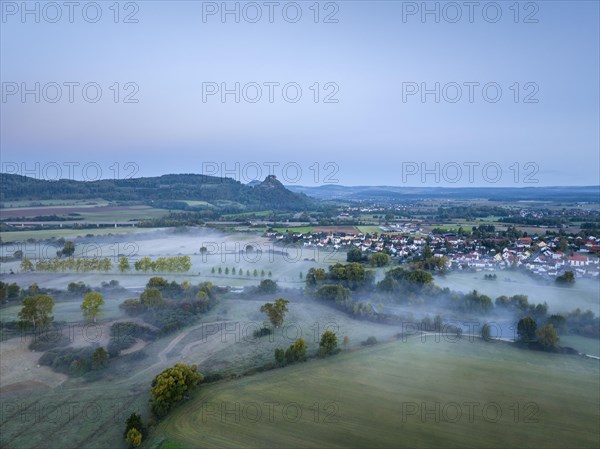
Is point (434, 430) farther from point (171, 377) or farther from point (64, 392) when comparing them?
point (64, 392)

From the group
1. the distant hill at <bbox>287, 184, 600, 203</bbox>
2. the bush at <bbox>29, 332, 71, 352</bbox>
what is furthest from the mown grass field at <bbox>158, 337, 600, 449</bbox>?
the distant hill at <bbox>287, 184, 600, 203</bbox>

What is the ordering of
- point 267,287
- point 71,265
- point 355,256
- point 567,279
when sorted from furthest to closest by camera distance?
point 355,256 → point 71,265 → point 267,287 → point 567,279

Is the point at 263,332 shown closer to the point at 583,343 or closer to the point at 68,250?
the point at 583,343

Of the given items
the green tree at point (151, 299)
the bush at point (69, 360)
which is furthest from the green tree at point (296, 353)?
the green tree at point (151, 299)

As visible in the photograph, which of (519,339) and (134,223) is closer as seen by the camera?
(519,339)

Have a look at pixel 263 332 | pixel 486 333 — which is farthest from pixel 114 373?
pixel 486 333

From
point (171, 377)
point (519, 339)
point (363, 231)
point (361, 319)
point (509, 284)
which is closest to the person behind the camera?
point (171, 377)

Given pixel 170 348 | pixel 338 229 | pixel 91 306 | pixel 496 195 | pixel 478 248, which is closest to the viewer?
pixel 170 348

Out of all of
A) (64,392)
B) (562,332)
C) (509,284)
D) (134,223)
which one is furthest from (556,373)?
(134,223)
